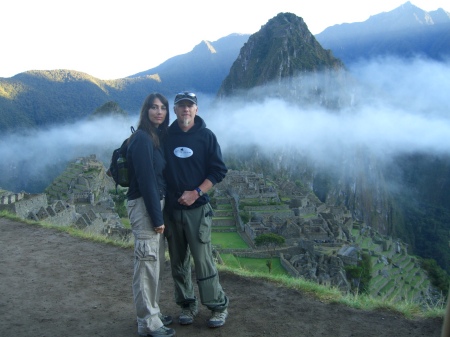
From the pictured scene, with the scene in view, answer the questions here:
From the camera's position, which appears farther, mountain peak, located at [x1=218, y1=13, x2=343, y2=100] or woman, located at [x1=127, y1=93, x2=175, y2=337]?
mountain peak, located at [x1=218, y1=13, x2=343, y2=100]

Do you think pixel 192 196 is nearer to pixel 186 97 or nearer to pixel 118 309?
pixel 186 97

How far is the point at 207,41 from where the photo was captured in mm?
194500

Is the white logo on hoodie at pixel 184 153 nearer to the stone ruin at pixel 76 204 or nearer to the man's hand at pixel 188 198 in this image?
the man's hand at pixel 188 198

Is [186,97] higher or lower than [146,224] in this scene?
higher

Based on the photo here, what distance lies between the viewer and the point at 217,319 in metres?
3.91

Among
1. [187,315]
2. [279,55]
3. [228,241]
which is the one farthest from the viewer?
[279,55]

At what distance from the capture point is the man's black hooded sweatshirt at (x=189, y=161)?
3908 millimetres

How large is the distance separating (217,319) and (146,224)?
1.22 m

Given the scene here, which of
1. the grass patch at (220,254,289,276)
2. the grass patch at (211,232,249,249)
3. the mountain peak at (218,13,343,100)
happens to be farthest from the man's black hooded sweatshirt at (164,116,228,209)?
the mountain peak at (218,13,343,100)

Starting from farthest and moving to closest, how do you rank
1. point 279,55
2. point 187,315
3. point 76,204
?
point 279,55, point 76,204, point 187,315

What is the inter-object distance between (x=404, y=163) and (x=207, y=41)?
113151 mm

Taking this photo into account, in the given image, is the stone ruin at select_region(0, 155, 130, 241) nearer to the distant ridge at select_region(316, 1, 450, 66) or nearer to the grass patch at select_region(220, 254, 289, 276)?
the grass patch at select_region(220, 254, 289, 276)

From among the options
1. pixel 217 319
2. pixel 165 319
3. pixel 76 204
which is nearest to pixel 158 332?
pixel 165 319

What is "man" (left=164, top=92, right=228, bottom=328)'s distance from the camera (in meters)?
3.88
